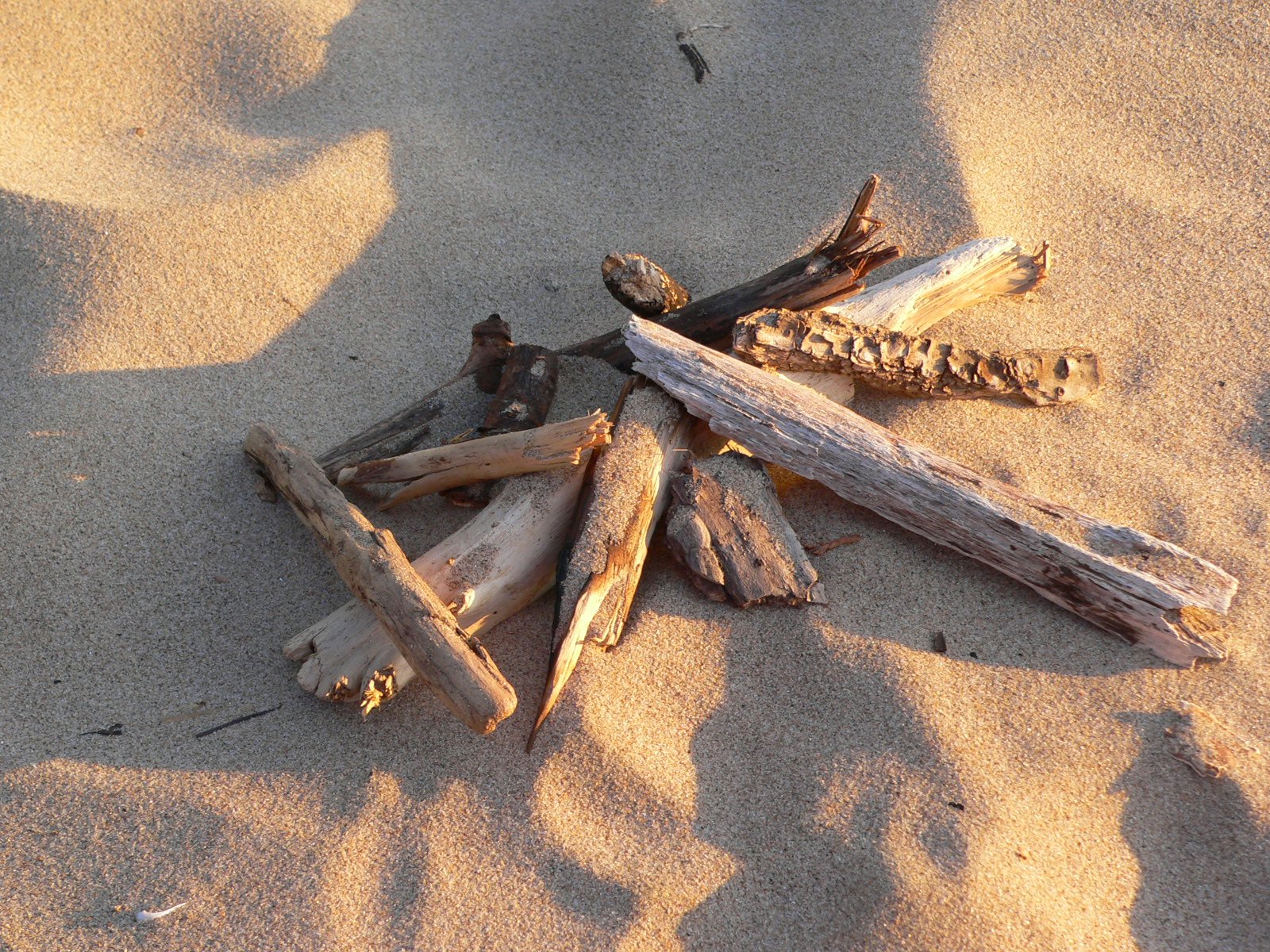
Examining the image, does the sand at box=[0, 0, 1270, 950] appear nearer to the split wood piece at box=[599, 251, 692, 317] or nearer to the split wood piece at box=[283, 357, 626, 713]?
the split wood piece at box=[283, 357, 626, 713]

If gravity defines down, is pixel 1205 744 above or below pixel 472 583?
below

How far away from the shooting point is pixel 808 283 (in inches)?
121

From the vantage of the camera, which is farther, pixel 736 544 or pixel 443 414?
pixel 443 414

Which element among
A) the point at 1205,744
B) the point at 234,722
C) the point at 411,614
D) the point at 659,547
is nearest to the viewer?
the point at 411,614

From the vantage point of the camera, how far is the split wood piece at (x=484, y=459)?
271cm

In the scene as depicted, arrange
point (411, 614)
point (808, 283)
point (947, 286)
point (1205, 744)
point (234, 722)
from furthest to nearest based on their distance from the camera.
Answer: point (947, 286)
point (808, 283)
point (234, 722)
point (1205, 744)
point (411, 614)

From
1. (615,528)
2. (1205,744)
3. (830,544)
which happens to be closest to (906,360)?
(830,544)

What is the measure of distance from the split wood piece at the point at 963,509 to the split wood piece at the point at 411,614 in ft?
3.24

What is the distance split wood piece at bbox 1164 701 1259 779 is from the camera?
97.7 inches

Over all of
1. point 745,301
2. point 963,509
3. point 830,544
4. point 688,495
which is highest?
point 745,301

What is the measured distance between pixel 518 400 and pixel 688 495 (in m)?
0.71

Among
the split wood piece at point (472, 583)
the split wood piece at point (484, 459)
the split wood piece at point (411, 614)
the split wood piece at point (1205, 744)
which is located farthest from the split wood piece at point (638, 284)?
the split wood piece at point (1205, 744)

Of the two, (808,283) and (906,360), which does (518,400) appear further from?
(906,360)

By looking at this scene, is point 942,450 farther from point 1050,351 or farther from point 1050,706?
point 1050,706
